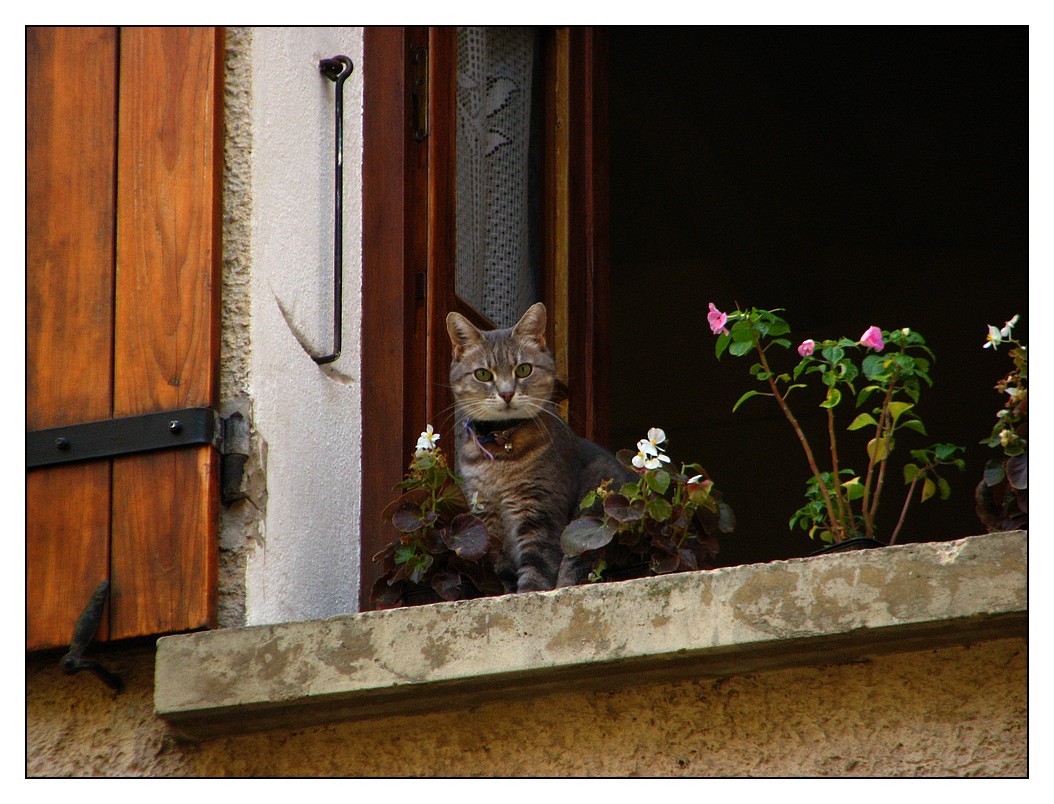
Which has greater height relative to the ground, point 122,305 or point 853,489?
point 122,305

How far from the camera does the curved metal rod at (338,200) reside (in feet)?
9.17

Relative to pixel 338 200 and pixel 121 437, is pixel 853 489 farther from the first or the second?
pixel 121 437

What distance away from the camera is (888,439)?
2436 mm

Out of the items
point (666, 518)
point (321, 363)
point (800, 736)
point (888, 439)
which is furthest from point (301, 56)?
point (800, 736)

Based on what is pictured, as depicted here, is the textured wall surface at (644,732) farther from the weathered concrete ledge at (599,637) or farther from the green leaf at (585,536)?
the green leaf at (585,536)

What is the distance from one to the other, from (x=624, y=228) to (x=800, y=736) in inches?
146

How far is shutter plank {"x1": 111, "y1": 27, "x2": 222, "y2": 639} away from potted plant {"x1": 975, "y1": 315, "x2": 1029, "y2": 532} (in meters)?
1.29

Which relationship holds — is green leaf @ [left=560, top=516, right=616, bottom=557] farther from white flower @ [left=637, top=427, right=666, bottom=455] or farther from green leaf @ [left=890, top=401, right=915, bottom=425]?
green leaf @ [left=890, top=401, right=915, bottom=425]

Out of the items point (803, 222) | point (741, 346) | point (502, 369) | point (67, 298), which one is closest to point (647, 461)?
point (741, 346)

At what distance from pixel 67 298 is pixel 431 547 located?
79 cm

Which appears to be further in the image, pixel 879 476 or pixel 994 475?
pixel 879 476

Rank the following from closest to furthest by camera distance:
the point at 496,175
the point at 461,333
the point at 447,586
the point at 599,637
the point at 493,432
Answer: the point at 599,637
the point at 447,586
the point at 461,333
the point at 493,432
the point at 496,175

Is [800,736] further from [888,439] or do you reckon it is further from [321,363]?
[321,363]

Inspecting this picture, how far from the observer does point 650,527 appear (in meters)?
2.45
